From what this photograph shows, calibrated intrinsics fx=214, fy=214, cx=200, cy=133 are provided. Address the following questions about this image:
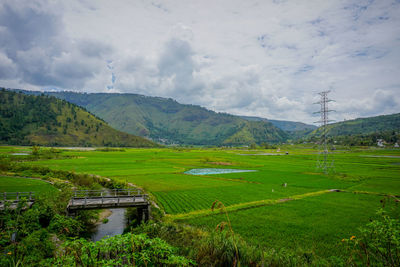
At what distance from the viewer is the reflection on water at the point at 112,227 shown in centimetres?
2647

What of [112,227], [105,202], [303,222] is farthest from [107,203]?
[303,222]

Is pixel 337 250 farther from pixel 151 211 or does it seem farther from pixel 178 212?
pixel 151 211

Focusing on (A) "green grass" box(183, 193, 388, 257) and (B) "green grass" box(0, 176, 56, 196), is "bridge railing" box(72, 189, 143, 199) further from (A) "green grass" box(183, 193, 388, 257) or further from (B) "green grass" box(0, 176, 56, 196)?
(A) "green grass" box(183, 193, 388, 257)

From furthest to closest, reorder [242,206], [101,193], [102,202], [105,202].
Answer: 1. [242,206]
2. [101,193]
3. [105,202]
4. [102,202]

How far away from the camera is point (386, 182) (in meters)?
52.6

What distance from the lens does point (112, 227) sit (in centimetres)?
2920

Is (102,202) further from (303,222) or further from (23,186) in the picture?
(303,222)

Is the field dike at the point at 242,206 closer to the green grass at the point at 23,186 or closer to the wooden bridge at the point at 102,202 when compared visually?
the wooden bridge at the point at 102,202

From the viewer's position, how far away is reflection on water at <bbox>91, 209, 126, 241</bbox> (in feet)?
86.8

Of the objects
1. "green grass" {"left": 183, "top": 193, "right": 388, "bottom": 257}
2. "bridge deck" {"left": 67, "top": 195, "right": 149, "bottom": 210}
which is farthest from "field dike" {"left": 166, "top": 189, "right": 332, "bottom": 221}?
"bridge deck" {"left": 67, "top": 195, "right": 149, "bottom": 210}

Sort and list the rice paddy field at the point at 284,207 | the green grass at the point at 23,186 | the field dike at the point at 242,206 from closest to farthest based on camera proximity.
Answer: the rice paddy field at the point at 284,207, the field dike at the point at 242,206, the green grass at the point at 23,186

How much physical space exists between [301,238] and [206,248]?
13.9 m

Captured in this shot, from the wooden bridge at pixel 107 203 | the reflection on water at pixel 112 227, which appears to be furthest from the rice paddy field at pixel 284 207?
the reflection on water at pixel 112 227

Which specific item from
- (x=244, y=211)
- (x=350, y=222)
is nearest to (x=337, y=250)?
(x=350, y=222)
